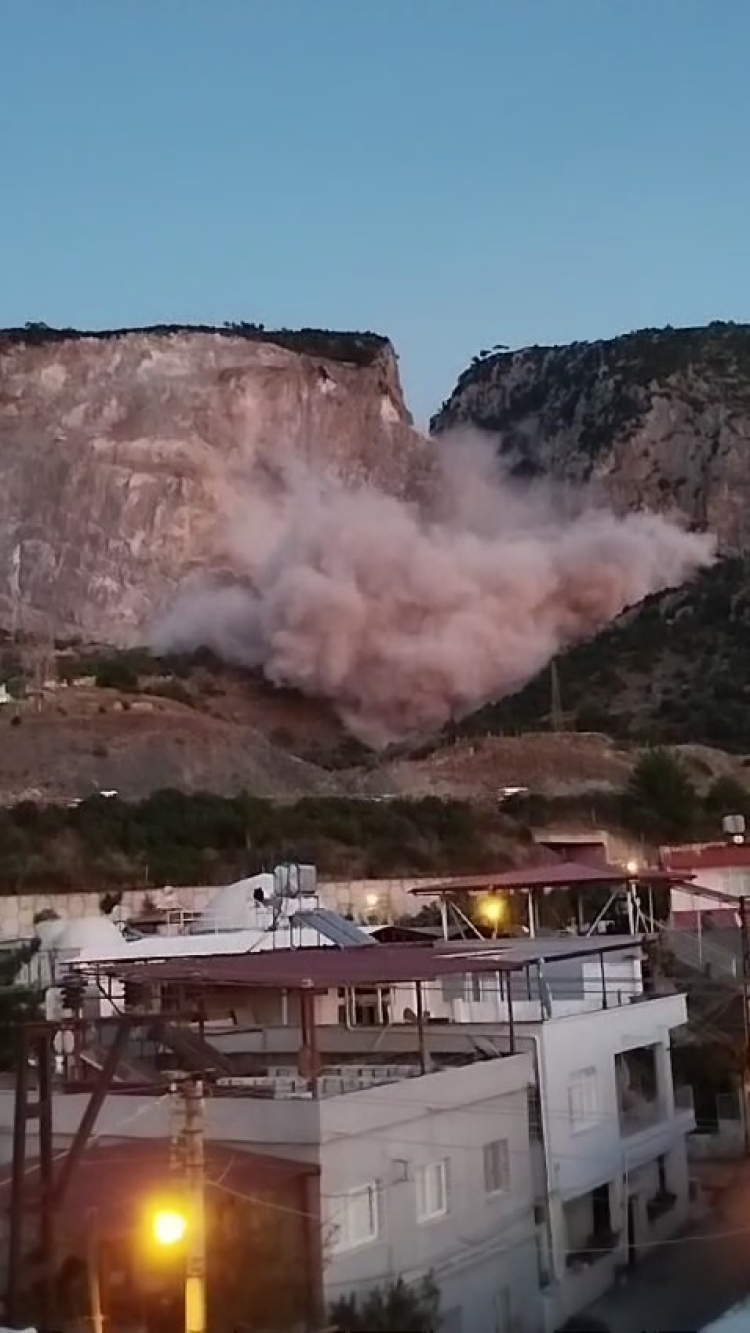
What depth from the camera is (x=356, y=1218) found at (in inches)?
650

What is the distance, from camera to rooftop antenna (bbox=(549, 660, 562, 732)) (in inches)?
3280

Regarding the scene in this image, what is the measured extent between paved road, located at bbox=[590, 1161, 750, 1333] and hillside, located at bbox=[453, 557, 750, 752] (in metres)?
57.7

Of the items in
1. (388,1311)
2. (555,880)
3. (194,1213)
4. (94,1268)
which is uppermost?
(555,880)

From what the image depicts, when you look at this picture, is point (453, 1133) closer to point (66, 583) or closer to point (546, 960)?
point (546, 960)

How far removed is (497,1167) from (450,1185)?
4.32ft

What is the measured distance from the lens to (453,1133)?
59.8 feet

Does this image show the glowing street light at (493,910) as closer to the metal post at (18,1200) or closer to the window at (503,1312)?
the window at (503,1312)

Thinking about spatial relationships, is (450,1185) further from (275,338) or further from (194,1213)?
(275,338)

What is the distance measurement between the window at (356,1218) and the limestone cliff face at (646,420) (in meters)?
97.8

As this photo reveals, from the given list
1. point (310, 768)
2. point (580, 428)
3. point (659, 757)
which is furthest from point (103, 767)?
point (580, 428)

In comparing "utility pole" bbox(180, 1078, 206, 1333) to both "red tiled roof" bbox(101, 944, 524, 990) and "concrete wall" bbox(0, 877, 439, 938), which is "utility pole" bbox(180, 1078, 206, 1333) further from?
"concrete wall" bbox(0, 877, 439, 938)

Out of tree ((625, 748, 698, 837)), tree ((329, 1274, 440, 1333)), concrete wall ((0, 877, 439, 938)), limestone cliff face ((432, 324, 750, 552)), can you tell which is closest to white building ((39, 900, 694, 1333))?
tree ((329, 1274, 440, 1333))

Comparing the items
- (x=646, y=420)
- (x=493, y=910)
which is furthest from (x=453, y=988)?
(x=646, y=420)

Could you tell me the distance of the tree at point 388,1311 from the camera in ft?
50.3
